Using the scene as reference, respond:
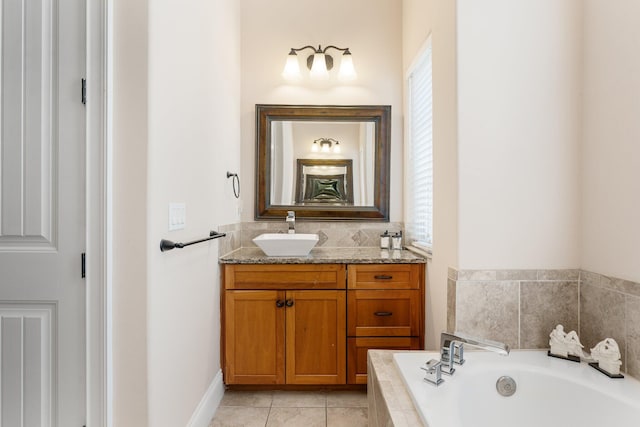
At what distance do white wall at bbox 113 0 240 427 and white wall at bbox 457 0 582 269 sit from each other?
1313 mm

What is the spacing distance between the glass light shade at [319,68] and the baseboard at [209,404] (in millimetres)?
2270

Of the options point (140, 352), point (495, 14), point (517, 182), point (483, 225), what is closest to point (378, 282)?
point (483, 225)

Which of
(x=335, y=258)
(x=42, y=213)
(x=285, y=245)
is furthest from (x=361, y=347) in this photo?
(x=42, y=213)

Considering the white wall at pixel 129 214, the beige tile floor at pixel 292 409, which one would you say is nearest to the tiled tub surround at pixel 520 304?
the beige tile floor at pixel 292 409

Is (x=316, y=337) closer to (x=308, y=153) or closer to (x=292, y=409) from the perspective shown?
(x=292, y=409)

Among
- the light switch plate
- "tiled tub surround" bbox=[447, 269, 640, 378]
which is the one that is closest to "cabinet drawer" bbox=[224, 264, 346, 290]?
the light switch plate

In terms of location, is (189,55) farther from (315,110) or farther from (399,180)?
(399,180)

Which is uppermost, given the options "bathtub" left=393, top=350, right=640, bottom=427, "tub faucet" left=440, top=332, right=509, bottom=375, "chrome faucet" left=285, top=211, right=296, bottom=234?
"chrome faucet" left=285, top=211, right=296, bottom=234

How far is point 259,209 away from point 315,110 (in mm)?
924

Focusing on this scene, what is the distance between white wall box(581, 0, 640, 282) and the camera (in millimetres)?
1311

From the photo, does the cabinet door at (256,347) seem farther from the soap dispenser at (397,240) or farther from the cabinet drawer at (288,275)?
the soap dispenser at (397,240)

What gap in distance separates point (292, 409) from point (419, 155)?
1875 mm

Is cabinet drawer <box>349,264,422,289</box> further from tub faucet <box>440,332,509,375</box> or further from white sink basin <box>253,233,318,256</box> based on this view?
tub faucet <box>440,332,509,375</box>

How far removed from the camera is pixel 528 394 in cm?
139
